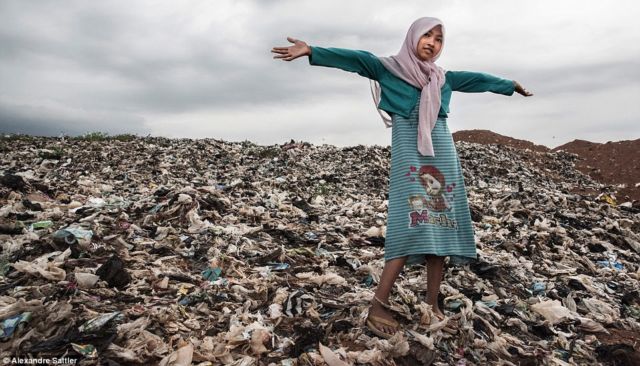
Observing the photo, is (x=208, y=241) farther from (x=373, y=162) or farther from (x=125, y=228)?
(x=373, y=162)

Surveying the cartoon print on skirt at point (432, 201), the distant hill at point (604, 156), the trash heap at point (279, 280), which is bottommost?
the trash heap at point (279, 280)

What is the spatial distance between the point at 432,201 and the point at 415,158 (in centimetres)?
31

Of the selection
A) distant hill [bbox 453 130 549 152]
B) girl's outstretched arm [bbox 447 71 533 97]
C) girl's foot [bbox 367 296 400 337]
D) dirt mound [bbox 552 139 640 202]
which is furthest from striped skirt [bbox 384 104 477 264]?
distant hill [bbox 453 130 549 152]

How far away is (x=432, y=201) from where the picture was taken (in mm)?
3188

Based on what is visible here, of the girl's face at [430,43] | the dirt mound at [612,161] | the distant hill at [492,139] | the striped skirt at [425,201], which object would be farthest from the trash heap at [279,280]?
the distant hill at [492,139]

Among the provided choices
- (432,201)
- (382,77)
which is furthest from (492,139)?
(432,201)

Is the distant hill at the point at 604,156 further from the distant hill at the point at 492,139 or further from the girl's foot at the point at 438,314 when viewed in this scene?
the girl's foot at the point at 438,314

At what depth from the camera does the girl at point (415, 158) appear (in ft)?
10.3

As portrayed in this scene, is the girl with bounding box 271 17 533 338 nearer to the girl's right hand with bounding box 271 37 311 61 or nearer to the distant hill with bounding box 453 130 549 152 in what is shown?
the girl's right hand with bounding box 271 37 311 61

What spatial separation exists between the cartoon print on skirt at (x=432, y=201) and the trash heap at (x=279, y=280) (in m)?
0.74

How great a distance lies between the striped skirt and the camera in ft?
10.3

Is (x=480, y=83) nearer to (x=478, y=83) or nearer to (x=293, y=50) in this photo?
(x=478, y=83)

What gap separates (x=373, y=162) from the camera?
12.3m

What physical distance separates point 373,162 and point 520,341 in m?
8.81
